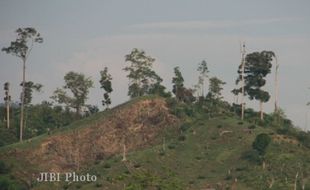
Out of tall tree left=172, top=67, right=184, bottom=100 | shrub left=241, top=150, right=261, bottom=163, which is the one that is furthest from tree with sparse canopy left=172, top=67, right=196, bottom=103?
shrub left=241, top=150, right=261, bottom=163

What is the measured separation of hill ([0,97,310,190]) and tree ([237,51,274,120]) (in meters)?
5.46

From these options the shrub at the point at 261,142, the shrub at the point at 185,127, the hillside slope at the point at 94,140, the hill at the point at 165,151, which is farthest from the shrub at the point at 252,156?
the hillside slope at the point at 94,140

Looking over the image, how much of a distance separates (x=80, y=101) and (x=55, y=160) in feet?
71.0

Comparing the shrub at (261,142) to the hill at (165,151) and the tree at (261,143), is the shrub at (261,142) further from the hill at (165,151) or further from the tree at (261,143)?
the hill at (165,151)

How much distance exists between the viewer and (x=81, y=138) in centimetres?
11750

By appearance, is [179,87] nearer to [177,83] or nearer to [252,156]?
[177,83]

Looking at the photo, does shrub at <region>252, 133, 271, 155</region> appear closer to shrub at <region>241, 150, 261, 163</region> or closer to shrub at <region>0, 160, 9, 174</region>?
shrub at <region>241, 150, 261, 163</region>

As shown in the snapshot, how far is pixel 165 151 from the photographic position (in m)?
103

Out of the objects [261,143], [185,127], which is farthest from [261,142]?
[185,127]

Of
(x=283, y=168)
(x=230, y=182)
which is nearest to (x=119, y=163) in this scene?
(x=230, y=182)

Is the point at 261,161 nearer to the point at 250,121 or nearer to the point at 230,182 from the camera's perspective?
the point at 230,182

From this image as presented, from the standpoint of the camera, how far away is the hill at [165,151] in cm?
9269

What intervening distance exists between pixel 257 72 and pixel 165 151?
23.9m

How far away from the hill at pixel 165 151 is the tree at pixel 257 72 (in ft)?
17.9
